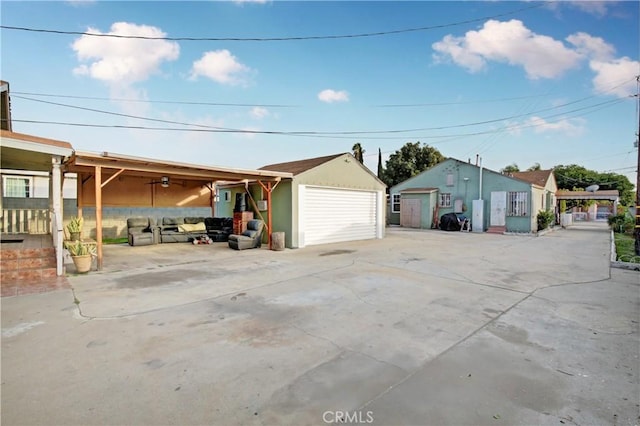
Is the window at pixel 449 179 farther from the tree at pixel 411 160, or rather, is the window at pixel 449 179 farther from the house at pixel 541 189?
the tree at pixel 411 160

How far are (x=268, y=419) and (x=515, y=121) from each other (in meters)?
21.1

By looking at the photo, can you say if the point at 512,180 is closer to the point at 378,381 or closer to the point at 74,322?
the point at 378,381

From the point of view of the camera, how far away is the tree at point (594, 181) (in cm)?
3628

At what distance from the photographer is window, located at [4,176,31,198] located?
12391 mm

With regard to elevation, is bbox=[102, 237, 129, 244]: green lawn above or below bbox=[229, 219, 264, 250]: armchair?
below

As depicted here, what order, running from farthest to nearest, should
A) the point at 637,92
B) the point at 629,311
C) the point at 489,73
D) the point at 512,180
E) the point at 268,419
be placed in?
1. the point at 512,180
2. the point at 489,73
3. the point at 637,92
4. the point at 629,311
5. the point at 268,419

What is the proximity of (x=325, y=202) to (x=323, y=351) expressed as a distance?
368 inches

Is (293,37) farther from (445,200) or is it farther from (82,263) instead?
(445,200)

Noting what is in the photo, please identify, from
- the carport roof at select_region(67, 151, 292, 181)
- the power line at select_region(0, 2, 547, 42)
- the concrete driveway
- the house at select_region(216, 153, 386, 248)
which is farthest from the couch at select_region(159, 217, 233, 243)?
the power line at select_region(0, 2, 547, 42)

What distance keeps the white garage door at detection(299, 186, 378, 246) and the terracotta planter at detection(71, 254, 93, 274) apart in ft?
20.6

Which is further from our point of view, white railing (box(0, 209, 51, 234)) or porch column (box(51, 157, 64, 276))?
white railing (box(0, 209, 51, 234))

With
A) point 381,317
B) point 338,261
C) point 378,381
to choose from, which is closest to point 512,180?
point 338,261

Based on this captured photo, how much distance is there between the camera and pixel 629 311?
4422 millimetres

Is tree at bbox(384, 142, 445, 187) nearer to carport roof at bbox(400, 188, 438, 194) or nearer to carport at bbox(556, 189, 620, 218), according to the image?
carport roof at bbox(400, 188, 438, 194)
